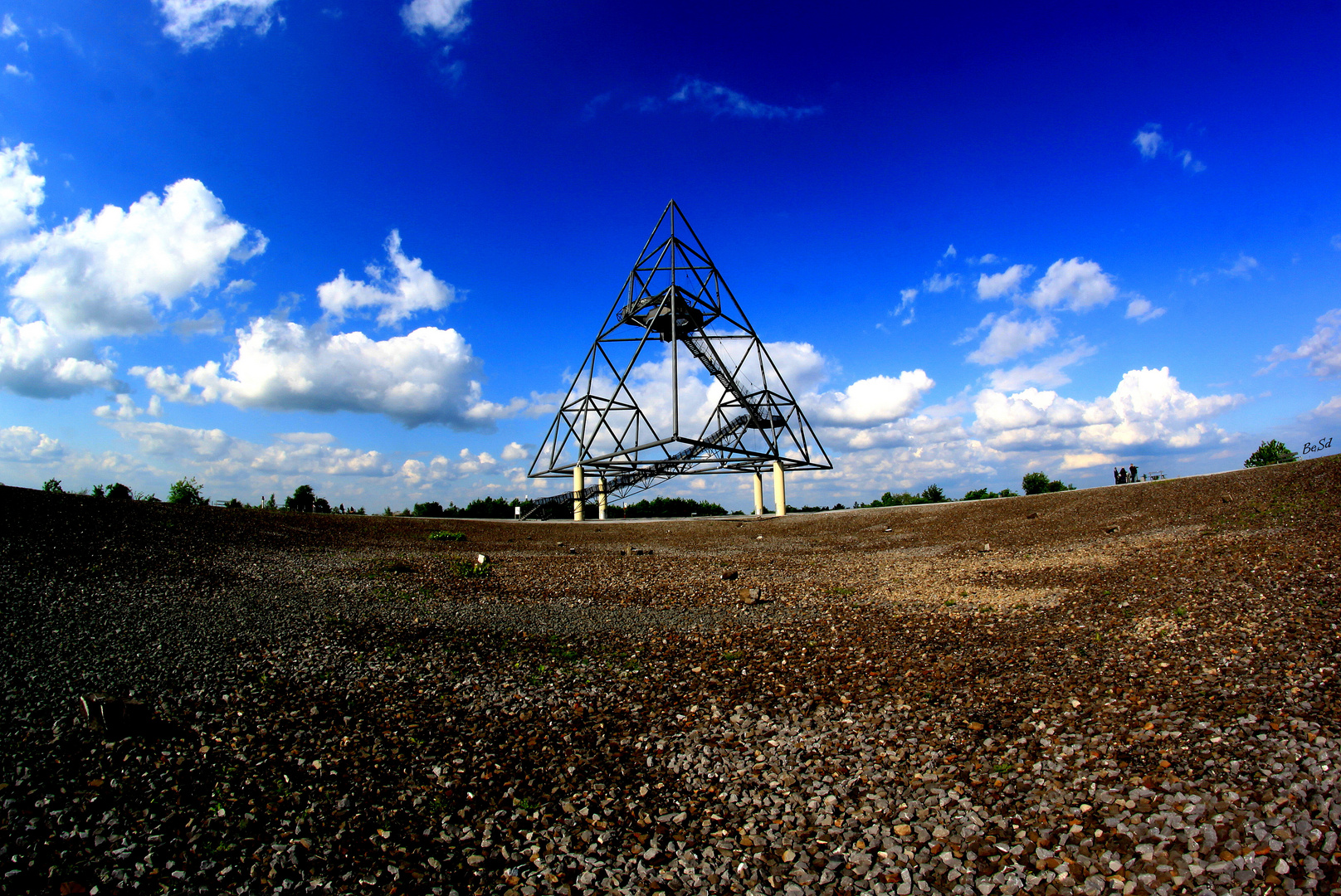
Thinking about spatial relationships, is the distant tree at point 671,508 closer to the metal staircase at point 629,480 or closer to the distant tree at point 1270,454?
the metal staircase at point 629,480

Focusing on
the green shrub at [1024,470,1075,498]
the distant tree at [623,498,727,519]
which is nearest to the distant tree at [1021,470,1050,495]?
the green shrub at [1024,470,1075,498]

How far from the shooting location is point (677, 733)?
16.2ft

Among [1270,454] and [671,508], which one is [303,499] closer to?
[671,508]

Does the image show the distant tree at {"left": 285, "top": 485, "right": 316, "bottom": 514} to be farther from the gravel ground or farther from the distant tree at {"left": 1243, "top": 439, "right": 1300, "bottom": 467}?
the distant tree at {"left": 1243, "top": 439, "right": 1300, "bottom": 467}

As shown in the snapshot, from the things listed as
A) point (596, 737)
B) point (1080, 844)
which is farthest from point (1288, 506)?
point (596, 737)

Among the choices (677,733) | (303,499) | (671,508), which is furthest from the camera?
(671,508)

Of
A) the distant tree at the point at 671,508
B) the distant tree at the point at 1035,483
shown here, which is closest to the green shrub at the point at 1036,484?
the distant tree at the point at 1035,483

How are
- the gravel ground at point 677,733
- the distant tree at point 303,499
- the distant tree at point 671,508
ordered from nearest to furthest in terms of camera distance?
the gravel ground at point 677,733 < the distant tree at point 303,499 < the distant tree at point 671,508

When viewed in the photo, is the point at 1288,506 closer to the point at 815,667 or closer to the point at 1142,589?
the point at 1142,589

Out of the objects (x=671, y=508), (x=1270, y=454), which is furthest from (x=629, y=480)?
(x=1270, y=454)

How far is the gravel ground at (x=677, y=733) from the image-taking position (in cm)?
330

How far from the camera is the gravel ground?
130 inches

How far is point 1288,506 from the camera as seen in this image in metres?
11.4

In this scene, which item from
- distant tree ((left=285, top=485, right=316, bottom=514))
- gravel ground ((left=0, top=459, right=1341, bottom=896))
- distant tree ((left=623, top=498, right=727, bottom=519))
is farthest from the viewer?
distant tree ((left=623, top=498, right=727, bottom=519))
